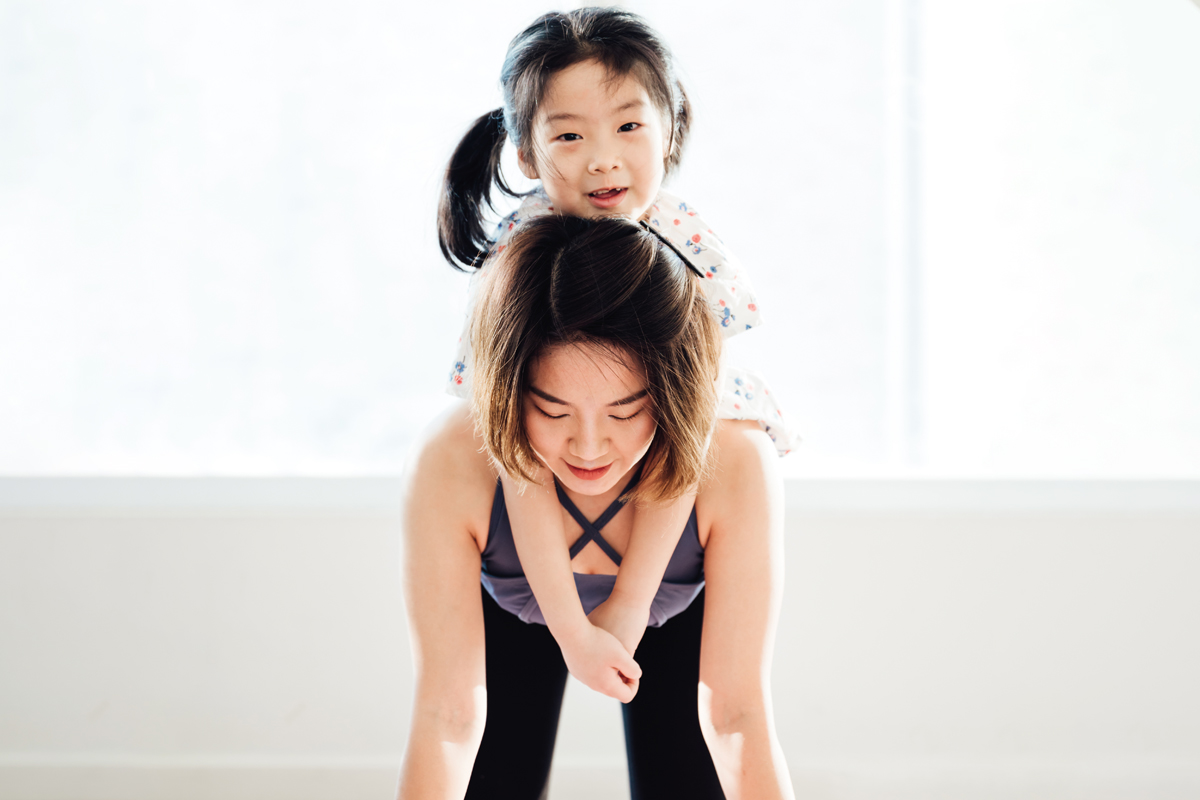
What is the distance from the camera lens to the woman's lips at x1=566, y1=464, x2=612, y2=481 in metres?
0.91

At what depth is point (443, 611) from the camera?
3.27ft

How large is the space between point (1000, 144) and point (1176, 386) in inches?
24.5

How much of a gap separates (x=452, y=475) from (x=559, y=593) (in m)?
0.19

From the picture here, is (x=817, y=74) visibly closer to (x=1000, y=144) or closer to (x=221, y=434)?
(x=1000, y=144)

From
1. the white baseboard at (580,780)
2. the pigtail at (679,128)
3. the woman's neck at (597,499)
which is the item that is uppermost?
the pigtail at (679,128)

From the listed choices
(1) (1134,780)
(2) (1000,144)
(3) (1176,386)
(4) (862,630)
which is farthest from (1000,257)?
(1) (1134,780)

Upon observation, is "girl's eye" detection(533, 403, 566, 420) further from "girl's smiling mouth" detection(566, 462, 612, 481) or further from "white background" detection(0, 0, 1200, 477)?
"white background" detection(0, 0, 1200, 477)

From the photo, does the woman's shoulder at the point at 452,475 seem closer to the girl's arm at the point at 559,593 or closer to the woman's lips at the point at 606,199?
the girl's arm at the point at 559,593

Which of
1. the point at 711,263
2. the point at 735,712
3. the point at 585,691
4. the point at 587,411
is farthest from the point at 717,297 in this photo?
the point at 585,691

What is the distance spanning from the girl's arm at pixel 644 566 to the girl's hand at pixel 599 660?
0.08 ft

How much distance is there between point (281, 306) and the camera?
177cm

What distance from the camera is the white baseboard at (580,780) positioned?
1.62m

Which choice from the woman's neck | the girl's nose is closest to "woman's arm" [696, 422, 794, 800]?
the woman's neck

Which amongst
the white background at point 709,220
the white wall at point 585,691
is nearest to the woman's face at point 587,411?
the white wall at point 585,691
